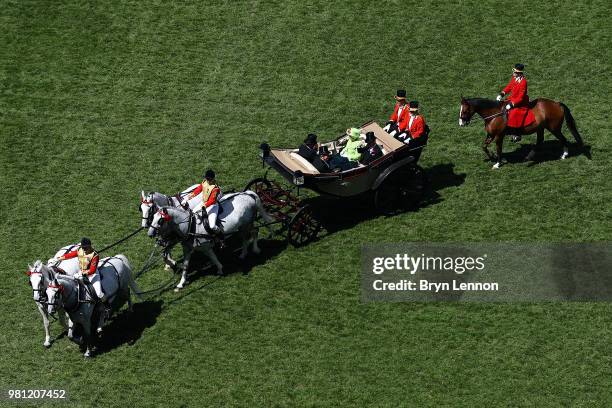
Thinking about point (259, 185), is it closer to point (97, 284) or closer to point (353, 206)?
point (353, 206)

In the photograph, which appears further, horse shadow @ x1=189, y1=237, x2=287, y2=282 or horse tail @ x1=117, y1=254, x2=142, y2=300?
horse shadow @ x1=189, y1=237, x2=287, y2=282

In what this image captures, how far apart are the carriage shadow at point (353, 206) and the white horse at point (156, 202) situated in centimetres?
353

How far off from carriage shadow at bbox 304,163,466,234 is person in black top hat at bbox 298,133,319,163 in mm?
1543

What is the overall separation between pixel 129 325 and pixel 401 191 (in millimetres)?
8038

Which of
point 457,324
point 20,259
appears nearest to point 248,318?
point 457,324

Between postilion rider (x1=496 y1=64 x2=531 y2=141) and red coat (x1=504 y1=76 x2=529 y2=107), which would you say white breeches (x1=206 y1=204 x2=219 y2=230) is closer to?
postilion rider (x1=496 y1=64 x2=531 y2=141)

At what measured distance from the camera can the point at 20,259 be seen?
96.1 ft

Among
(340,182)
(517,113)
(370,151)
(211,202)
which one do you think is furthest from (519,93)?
(211,202)

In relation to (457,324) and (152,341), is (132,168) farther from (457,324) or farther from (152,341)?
(457,324)

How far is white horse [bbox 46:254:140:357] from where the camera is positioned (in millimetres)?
24562

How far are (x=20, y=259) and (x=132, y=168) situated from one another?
4871 mm

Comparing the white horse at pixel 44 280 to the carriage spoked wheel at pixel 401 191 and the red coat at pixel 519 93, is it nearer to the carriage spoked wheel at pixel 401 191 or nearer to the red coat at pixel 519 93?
the carriage spoked wheel at pixel 401 191

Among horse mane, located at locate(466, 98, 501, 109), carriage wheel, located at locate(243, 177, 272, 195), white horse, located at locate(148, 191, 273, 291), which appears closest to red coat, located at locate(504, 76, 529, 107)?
horse mane, located at locate(466, 98, 501, 109)

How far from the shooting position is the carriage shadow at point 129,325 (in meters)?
26.3
